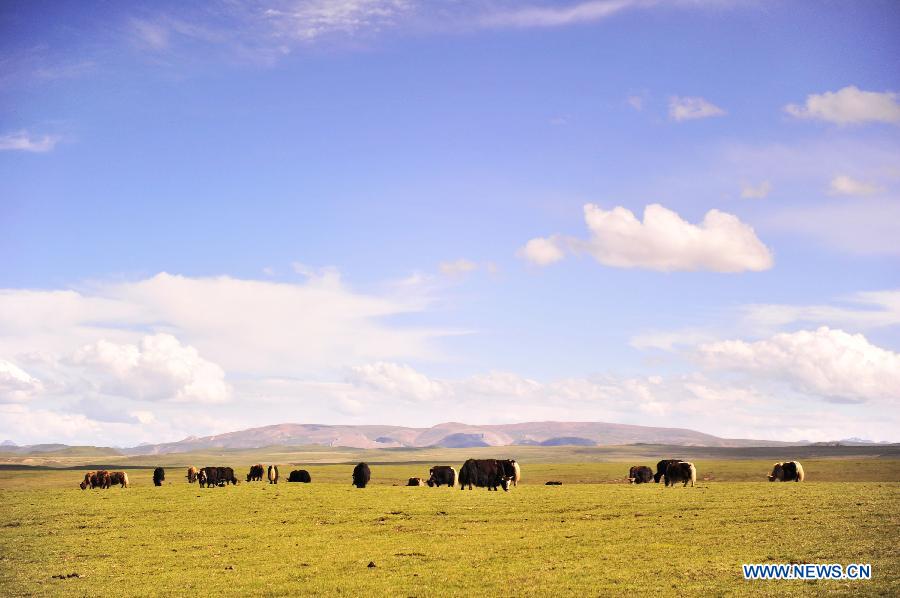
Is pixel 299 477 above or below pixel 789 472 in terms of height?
below

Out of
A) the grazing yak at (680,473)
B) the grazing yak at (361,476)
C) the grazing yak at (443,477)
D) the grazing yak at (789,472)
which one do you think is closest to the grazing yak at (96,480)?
the grazing yak at (361,476)

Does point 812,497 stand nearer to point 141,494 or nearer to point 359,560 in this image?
point 359,560

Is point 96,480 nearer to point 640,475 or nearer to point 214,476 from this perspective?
point 214,476

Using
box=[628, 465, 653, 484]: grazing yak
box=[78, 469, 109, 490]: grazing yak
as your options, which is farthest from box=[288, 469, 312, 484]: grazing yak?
box=[628, 465, 653, 484]: grazing yak

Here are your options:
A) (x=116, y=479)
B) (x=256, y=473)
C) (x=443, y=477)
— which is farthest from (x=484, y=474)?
(x=116, y=479)

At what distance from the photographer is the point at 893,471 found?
10406 cm

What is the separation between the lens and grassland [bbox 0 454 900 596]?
74.5 ft

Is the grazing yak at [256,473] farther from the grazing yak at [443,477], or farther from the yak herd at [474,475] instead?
the grazing yak at [443,477]

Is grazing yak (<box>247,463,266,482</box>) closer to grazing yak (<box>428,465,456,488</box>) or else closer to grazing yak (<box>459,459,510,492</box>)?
grazing yak (<box>428,465,456,488</box>)

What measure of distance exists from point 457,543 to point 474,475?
30519 millimetres

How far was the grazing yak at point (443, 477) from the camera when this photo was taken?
219 feet

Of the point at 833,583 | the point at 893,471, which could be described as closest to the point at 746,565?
the point at 833,583

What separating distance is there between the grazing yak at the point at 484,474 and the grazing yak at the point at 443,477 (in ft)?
19.4

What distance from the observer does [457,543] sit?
29.6 m
